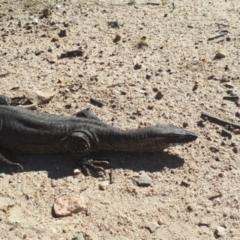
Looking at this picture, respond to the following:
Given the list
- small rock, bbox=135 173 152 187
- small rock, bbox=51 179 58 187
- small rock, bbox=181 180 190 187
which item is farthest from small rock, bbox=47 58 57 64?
small rock, bbox=181 180 190 187

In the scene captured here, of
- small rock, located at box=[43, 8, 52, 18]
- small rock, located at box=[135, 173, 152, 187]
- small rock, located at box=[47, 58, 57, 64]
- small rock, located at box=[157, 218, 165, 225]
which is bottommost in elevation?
small rock, located at box=[157, 218, 165, 225]

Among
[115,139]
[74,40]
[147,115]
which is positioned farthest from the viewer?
[74,40]

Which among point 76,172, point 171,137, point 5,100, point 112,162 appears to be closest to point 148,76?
point 171,137

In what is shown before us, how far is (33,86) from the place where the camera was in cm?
856

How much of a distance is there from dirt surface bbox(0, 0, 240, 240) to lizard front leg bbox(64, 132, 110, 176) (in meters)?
0.16

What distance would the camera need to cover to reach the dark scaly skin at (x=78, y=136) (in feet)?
22.8

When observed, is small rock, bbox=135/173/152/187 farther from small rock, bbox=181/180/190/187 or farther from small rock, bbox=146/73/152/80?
small rock, bbox=146/73/152/80

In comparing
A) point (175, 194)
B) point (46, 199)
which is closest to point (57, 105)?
point (46, 199)

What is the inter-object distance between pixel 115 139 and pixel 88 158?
49 cm

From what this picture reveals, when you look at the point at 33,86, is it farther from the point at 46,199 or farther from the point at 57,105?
the point at 46,199

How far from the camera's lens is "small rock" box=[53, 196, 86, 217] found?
6.23 m

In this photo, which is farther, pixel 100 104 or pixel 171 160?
pixel 100 104

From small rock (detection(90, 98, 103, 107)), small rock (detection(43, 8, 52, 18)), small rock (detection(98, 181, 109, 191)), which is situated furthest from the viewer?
small rock (detection(43, 8, 52, 18))

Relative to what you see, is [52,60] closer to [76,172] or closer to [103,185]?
[76,172]
